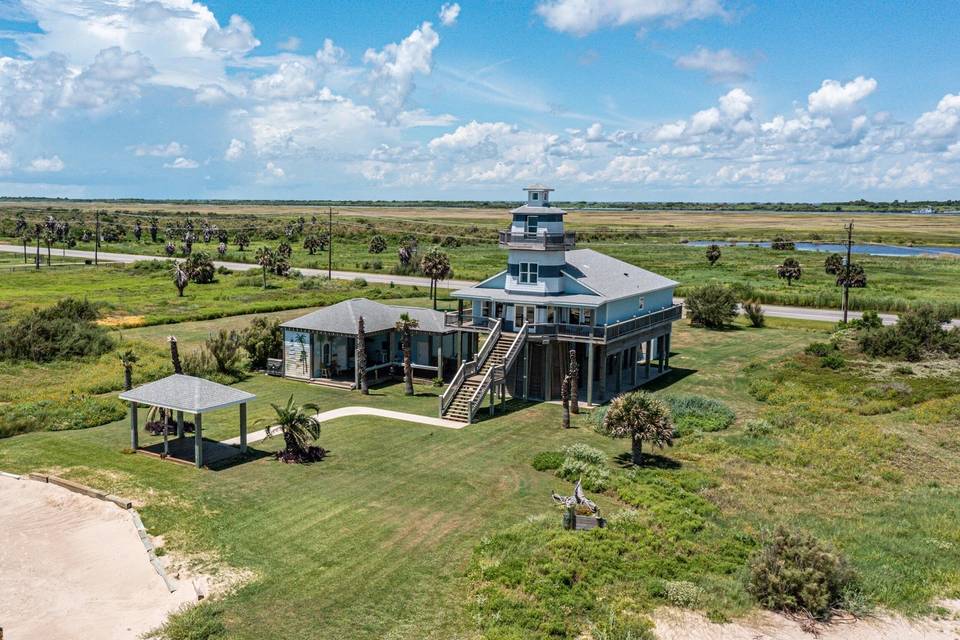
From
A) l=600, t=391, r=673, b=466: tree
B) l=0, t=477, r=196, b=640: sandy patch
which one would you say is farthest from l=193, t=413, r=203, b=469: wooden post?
l=600, t=391, r=673, b=466: tree

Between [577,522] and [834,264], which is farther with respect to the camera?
[834,264]

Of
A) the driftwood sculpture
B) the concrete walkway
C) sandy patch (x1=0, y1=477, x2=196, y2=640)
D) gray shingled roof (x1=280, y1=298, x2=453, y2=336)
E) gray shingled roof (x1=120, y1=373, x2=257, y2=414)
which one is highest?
gray shingled roof (x1=280, y1=298, x2=453, y2=336)

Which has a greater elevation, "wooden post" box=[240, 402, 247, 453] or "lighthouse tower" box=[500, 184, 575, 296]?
"lighthouse tower" box=[500, 184, 575, 296]

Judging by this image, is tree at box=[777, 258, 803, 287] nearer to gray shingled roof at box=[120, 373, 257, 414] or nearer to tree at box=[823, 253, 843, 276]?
tree at box=[823, 253, 843, 276]

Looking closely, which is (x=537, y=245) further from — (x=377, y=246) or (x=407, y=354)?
(x=377, y=246)

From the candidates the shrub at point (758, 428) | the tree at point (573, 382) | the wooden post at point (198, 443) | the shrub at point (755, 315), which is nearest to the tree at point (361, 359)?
the tree at point (573, 382)

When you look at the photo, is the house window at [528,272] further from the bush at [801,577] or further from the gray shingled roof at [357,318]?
the bush at [801,577]

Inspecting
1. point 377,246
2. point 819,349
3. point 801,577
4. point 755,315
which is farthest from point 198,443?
point 377,246
